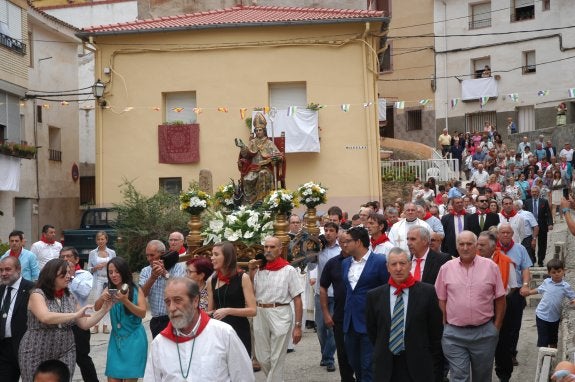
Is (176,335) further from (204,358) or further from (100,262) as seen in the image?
(100,262)

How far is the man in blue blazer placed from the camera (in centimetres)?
840

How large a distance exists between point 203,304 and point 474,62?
3352 cm

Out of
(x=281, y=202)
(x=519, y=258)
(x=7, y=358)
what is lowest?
(x=7, y=358)

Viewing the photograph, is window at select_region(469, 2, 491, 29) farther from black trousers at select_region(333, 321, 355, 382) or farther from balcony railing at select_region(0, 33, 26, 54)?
black trousers at select_region(333, 321, 355, 382)

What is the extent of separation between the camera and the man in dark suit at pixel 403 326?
6.85 metres

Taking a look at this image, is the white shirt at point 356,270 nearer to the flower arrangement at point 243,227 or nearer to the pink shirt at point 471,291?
the pink shirt at point 471,291

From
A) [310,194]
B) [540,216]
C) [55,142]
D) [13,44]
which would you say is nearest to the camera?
[310,194]

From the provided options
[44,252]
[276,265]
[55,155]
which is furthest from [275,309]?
[55,155]

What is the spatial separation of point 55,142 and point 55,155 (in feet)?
2.05

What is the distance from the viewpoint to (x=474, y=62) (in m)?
39.9

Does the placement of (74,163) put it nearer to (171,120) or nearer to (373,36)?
(171,120)

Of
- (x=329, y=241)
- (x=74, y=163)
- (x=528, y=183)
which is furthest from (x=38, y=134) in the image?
(x=329, y=241)

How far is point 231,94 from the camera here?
2542cm

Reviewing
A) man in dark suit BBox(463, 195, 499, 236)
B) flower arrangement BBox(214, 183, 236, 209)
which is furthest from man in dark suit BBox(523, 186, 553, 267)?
flower arrangement BBox(214, 183, 236, 209)
